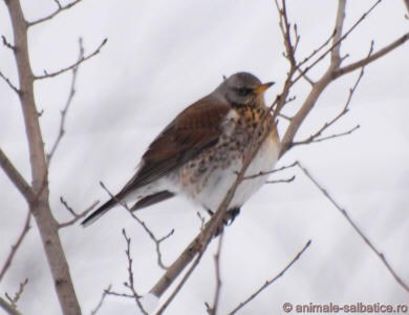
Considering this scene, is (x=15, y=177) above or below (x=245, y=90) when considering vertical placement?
above

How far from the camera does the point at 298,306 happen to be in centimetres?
489

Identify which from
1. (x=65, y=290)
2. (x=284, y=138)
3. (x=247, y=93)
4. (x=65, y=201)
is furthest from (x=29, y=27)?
(x=247, y=93)

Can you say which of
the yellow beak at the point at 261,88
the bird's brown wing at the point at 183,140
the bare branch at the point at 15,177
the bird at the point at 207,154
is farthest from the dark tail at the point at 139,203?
the bare branch at the point at 15,177

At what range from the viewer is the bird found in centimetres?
618

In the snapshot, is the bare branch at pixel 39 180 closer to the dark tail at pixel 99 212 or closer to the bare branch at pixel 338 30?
the dark tail at pixel 99 212

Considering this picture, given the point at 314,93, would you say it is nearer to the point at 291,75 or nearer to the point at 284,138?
the point at 284,138

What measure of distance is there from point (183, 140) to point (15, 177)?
9.19 feet

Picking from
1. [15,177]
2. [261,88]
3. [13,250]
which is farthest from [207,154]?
[13,250]

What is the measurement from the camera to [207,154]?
632cm

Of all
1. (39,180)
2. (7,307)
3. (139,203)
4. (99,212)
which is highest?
(39,180)

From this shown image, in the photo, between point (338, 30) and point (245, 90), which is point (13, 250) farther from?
point (245, 90)

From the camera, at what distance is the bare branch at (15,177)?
12.7ft

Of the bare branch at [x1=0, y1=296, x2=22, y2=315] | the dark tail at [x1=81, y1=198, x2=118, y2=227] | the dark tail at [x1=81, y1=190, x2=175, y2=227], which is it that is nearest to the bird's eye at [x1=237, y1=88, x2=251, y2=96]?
the dark tail at [x1=81, y1=190, x2=175, y2=227]

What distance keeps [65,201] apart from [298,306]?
144 centimetres
